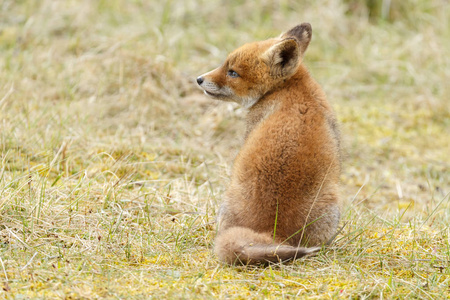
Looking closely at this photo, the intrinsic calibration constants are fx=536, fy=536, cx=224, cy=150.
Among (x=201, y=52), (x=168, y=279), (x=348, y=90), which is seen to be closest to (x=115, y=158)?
(x=168, y=279)

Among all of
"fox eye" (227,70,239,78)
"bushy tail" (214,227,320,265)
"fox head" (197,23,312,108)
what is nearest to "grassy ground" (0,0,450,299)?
"bushy tail" (214,227,320,265)

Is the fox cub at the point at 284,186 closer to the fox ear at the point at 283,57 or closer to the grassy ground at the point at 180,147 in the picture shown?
the fox ear at the point at 283,57

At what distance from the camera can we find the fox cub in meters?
4.11

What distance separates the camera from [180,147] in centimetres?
707

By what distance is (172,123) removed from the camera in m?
7.93

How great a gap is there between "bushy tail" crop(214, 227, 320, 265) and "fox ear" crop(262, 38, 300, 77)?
1.58m

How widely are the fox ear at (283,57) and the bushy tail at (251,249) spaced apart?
5.18 ft

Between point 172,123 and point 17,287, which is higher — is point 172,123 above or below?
below

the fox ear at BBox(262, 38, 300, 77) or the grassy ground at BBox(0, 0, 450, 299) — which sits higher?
the fox ear at BBox(262, 38, 300, 77)

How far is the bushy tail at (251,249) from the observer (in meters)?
3.94

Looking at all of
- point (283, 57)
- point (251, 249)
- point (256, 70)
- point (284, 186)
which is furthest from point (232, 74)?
point (251, 249)

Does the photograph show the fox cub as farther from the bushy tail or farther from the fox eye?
the fox eye

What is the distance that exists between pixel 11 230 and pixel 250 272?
194 cm

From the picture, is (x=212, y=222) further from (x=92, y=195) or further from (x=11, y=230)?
(x=11, y=230)
